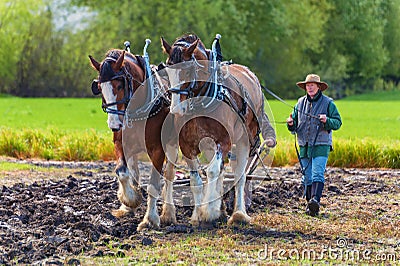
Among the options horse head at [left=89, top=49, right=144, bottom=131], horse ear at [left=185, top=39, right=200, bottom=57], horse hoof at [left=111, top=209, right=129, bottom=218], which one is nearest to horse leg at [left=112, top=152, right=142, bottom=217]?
horse hoof at [left=111, top=209, right=129, bottom=218]

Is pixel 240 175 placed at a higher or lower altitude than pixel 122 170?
lower

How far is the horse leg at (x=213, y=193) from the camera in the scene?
690 centimetres

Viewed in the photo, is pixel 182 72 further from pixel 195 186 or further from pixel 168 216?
pixel 168 216

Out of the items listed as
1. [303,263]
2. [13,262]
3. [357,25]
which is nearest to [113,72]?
[13,262]

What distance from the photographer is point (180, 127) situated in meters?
6.99

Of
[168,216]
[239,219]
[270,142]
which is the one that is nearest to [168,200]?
[168,216]

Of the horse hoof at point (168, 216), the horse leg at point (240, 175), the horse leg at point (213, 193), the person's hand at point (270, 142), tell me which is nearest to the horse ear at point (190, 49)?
the horse leg at point (213, 193)

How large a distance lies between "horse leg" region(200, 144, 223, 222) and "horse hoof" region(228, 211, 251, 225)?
8.7 inches

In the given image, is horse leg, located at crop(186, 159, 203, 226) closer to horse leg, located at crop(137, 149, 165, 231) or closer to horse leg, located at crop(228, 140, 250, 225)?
horse leg, located at crop(137, 149, 165, 231)

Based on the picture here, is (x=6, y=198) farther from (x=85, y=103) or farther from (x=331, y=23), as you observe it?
(x=331, y=23)

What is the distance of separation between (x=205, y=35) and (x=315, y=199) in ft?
119

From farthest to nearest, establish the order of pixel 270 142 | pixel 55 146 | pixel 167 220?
1. pixel 55 146
2. pixel 270 142
3. pixel 167 220

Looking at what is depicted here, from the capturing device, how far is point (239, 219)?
24.0ft

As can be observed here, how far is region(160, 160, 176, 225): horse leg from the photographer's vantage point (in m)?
7.38
